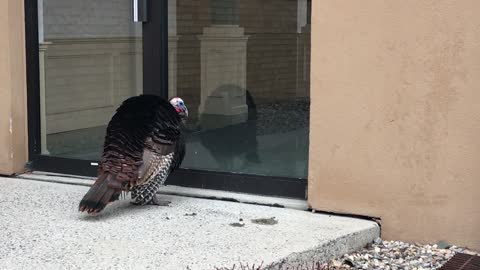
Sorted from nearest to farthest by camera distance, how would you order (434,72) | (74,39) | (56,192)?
(434,72), (56,192), (74,39)

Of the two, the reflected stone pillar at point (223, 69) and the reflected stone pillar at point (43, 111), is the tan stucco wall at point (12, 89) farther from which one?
the reflected stone pillar at point (223, 69)

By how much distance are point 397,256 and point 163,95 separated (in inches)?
83.8

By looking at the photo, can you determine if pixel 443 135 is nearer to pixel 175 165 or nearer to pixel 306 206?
pixel 306 206

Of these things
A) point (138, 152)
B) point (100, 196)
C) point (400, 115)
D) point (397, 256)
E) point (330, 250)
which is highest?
point (400, 115)

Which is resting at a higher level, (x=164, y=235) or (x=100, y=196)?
(x=100, y=196)

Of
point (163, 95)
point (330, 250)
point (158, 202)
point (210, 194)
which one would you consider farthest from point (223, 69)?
point (330, 250)

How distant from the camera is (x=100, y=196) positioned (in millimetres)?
4371

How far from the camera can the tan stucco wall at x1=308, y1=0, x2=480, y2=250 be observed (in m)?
4.34

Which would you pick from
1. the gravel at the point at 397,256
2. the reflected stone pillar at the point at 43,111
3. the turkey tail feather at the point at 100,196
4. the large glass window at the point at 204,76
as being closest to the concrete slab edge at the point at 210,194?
the large glass window at the point at 204,76

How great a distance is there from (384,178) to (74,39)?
2806mm

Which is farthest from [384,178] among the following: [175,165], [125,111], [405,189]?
[125,111]

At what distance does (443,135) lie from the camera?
4.41m

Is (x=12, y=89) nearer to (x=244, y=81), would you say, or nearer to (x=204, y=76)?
(x=204, y=76)

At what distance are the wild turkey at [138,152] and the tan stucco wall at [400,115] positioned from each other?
0.93 metres
